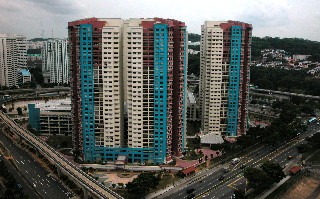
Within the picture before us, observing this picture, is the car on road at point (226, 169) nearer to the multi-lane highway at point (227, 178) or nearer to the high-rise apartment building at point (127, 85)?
the multi-lane highway at point (227, 178)

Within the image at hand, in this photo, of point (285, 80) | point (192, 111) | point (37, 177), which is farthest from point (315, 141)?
point (285, 80)

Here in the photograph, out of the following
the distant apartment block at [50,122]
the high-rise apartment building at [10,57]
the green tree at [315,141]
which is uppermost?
the high-rise apartment building at [10,57]

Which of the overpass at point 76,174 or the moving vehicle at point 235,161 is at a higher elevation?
the overpass at point 76,174

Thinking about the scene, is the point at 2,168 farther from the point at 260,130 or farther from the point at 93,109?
the point at 260,130

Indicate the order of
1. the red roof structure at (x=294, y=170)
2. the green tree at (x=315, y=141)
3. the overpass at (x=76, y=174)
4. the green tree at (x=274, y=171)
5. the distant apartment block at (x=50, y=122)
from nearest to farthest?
the overpass at (x=76, y=174) < the green tree at (x=274, y=171) < the red roof structure at (x=294, y=170) < the green tree at (x=315, y=141) < the distant apartment block at (x=50, y=122)

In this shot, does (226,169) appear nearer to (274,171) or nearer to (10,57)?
(274,171)

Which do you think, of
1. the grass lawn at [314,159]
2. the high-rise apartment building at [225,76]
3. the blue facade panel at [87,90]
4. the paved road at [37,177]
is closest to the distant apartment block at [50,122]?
the paved road at [37,177]

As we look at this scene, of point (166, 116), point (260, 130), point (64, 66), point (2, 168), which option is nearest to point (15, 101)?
point (64, 66)
